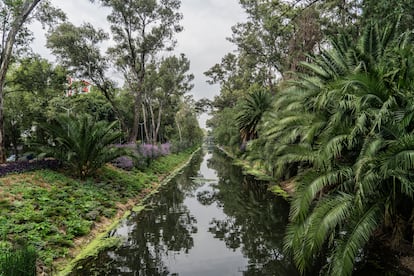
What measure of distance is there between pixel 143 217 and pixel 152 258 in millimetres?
3429

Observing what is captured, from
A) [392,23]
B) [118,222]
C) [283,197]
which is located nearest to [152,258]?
[118,222]

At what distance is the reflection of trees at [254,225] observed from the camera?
20.8ft

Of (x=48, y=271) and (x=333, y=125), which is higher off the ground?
(x=333, y=125)

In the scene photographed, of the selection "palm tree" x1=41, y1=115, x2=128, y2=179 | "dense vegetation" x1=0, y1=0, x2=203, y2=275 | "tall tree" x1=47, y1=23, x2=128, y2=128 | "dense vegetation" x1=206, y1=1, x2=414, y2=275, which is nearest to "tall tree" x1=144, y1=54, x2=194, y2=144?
"dense vegetation" x1=0, y1=0, x2=203, y2=275

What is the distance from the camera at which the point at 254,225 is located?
915 centimetres

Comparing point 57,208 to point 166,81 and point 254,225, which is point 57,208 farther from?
point 166,81

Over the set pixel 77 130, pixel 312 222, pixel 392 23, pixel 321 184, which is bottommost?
pixel 312 222

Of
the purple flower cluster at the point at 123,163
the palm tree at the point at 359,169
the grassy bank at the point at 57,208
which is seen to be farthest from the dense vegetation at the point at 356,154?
the purple flower cluster at the point at 123,163

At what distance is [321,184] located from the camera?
18.2ft

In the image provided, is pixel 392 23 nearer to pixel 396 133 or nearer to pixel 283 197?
pixel 396 133

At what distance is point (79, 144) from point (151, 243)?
5662mm

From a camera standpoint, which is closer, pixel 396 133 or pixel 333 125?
pixel 396 133

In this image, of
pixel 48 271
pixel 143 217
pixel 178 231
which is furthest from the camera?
pixel 143 217

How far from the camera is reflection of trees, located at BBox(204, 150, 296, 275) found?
250 inches
